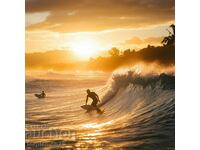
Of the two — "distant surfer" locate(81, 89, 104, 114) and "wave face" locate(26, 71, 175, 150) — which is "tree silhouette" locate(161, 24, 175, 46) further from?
"distant surfer" locate(81, 89, 104, 114)

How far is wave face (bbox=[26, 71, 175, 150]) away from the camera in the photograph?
8.75ft

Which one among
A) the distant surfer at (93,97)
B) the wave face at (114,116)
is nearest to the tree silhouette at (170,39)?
the wave face at (114,116)

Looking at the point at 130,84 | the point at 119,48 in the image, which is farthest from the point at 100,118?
the point at 119,48

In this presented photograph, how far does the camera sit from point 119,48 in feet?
8.95

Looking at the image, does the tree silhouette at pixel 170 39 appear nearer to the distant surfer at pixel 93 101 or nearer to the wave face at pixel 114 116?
the wave face at pixel 114 116

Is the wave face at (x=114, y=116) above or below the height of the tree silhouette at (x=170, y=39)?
below

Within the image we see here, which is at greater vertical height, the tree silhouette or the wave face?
the tree silhouette

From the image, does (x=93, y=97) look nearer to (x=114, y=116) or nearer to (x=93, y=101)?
(x=93, y=101)

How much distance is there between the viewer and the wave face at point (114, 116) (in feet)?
8.75

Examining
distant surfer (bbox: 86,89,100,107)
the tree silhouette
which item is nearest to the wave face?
distant surfer (bbox: 86,89,100,107)

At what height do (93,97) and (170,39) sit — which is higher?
(170,39)

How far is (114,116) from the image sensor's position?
2.72 meters

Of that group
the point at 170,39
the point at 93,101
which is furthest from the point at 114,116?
the point at 170,39
